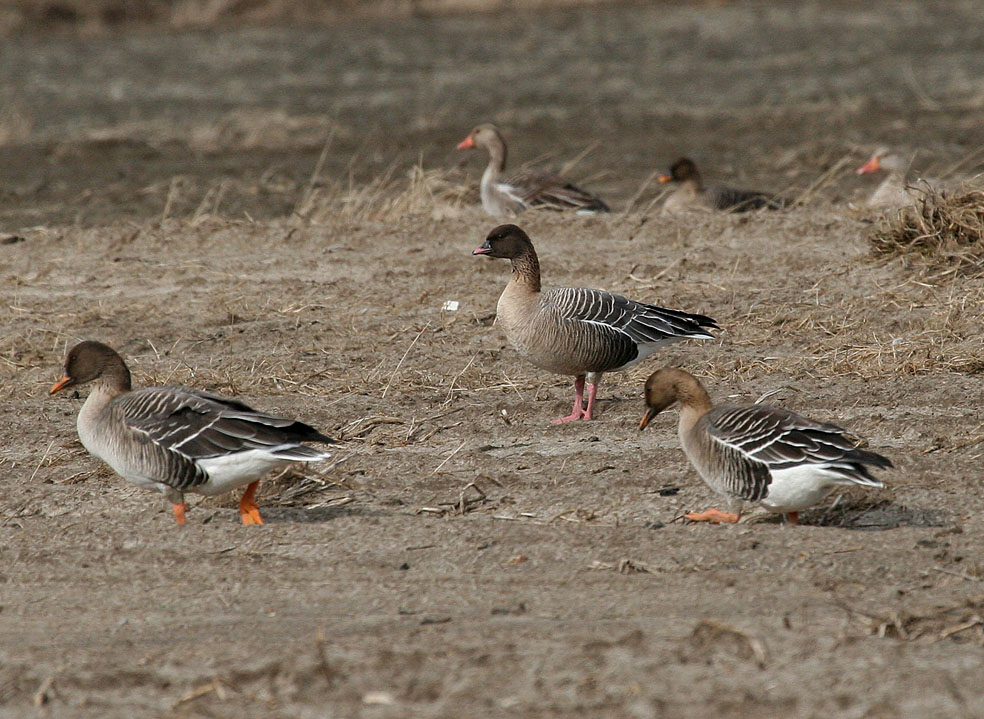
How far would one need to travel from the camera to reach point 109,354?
25.2ft

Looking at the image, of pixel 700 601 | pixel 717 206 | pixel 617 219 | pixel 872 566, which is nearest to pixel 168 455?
pixel 700 601

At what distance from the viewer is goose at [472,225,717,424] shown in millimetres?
8984

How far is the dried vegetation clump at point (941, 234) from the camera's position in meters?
11.1

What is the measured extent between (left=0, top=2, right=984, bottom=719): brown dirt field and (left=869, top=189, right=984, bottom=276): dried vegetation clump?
184 mm

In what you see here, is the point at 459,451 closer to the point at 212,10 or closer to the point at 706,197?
the point at 706,197

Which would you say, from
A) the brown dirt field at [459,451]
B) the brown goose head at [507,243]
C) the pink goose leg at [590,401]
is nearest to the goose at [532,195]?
the brown dirt field at [459,451]

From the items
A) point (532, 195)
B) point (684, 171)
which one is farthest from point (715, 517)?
point (684, 171)

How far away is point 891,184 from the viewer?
14266 mm

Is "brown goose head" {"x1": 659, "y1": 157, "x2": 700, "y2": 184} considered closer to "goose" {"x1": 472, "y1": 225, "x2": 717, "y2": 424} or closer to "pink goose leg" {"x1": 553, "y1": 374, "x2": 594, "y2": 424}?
"goose" {"x1": 472, "y1": 225, "x2": 717, "y2": 424}

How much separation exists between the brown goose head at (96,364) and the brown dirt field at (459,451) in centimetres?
65

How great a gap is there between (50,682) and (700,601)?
2.60 metres

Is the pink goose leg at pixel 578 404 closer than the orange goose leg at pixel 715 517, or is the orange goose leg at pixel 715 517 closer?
the orange goose leg at pixel 715 517

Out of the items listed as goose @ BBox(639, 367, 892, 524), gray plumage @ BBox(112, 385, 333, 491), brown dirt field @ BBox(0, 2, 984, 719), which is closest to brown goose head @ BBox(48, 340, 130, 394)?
gray plumage @ BBox(112, 385, 333, 491)

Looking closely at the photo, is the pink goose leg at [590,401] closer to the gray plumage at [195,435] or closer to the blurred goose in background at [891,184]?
the gray plumage at [195,435]
